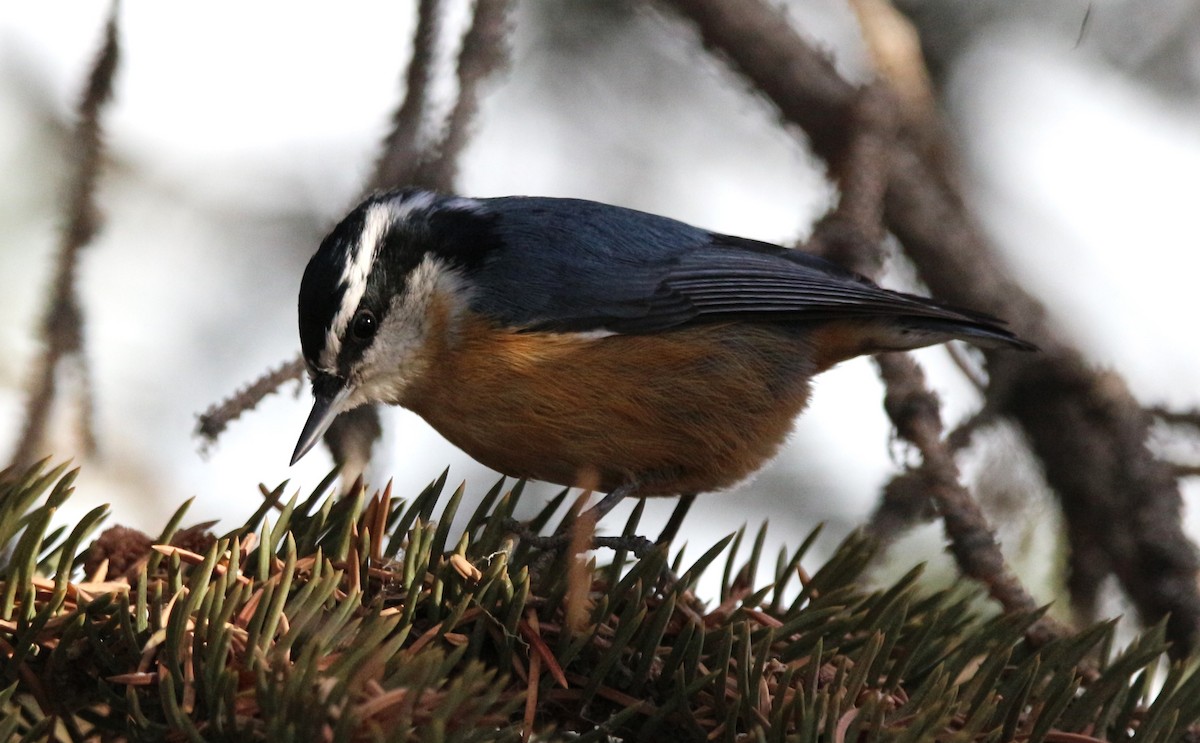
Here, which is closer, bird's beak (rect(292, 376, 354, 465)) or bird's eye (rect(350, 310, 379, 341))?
bird's beak (rect(292, 376, 354, 465))

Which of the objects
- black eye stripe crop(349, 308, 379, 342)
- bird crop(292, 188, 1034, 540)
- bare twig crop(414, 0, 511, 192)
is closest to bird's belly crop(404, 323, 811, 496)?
bird crop(292, 188, 1034, 540)

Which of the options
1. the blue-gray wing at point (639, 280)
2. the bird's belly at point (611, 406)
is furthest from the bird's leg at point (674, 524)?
the blue-gray wing at point (639, 280)

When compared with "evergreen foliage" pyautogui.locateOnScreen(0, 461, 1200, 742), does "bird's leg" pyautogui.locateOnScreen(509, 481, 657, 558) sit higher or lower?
higher

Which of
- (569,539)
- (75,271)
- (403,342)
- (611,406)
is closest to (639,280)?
(611,406)

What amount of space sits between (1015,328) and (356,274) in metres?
1.49

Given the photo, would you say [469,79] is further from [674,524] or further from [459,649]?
[459,649]

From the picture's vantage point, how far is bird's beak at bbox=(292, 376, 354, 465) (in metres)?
2.21

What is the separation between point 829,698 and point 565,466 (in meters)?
1.21

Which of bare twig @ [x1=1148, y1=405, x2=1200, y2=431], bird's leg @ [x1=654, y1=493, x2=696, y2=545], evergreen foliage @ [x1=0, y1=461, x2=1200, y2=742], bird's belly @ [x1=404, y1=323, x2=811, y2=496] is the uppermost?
bare twig @ [x1=1148, y1=405, x2=1200, y2=431]

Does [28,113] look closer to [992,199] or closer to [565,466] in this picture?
[565,466]

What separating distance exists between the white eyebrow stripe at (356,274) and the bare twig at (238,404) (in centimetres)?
41

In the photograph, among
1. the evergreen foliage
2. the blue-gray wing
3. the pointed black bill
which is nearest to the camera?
the evergreen foliage

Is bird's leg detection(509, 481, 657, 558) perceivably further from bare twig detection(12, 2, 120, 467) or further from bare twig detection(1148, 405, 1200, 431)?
bare twig detection(1148, 405, 1200, 431)

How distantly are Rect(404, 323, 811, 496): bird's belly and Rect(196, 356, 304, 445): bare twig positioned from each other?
18.2 inches
